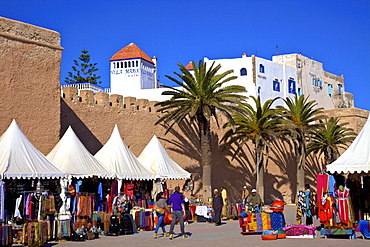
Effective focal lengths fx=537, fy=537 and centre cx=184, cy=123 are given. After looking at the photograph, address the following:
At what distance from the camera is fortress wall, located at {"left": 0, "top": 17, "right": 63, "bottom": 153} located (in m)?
16.8

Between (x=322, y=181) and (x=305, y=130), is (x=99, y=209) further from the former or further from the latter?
(x=305, y=130)

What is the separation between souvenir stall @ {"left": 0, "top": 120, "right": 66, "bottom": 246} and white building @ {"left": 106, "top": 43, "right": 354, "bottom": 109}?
2300cm

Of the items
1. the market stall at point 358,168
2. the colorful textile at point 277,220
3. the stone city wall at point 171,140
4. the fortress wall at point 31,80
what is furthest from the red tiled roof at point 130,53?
the colorful textile at point 277,220

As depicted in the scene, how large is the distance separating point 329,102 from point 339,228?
38.6 meters

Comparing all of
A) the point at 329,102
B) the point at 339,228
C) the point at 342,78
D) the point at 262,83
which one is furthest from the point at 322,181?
the point at 342,78

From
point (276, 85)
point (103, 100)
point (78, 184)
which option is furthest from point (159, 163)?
point (276, 85)

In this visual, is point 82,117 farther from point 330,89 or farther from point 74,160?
point 330,89

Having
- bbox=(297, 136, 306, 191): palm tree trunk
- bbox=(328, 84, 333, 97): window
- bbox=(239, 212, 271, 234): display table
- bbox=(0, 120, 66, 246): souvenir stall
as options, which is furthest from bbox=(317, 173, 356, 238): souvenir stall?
bbox=(328, 84, 333, 97): window

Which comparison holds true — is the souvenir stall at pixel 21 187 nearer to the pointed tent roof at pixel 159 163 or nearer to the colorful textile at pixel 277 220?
the pointed tent roof at pixel 159 163

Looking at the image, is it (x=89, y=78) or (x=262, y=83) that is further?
(x=89, y=78)

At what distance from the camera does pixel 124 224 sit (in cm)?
1516

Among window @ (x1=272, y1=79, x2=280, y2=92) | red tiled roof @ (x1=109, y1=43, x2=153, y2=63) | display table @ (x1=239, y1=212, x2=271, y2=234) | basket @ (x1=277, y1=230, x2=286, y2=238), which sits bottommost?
basket @ (x1=277, y1=230, x2=286, y2=238)

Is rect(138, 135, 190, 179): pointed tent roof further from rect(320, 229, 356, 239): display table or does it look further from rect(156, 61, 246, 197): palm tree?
A: rect(320, 229, 356, 239): display table

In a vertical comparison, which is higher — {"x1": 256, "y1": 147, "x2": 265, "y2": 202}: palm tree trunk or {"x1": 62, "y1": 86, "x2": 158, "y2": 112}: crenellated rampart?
{"x1": 62, "y1": 86, "x2": 158, "y2": 112}: crenellated rampart
